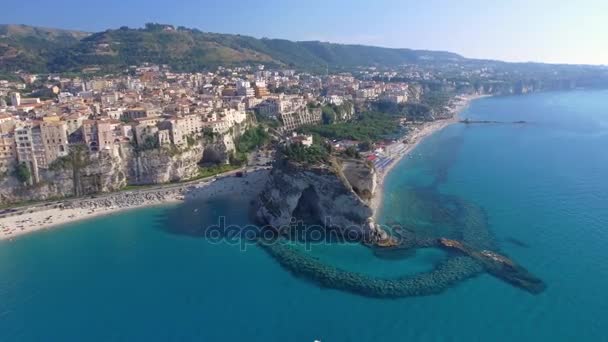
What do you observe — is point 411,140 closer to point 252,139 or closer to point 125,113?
point 252,139

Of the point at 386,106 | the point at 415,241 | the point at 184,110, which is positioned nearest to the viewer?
the point at 415,241

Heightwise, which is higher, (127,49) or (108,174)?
(127,49)

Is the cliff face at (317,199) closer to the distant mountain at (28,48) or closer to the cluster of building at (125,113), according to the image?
the cluster of building at (125,113)

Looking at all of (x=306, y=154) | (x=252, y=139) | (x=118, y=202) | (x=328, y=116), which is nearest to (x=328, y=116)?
(x=328, y=116)

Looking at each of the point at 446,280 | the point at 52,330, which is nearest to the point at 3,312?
the point at 52,330

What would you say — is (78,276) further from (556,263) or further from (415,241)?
(556,263)

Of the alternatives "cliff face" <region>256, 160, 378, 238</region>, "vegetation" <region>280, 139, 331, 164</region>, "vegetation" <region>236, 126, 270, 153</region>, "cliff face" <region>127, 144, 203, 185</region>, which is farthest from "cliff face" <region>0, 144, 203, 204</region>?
"vegetation" <region>280, 139, 331, 164</region>
